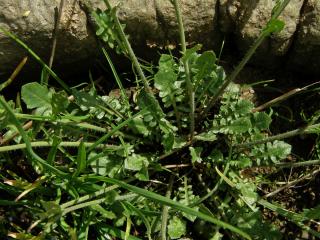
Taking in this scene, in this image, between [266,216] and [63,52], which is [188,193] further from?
[63,52]

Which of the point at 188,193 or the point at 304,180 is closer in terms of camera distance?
the point at 188,193

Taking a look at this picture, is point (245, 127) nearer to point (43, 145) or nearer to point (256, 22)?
point (256, 22)

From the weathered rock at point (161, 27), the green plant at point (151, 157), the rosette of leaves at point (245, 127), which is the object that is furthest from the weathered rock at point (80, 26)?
the rosette of leaves at point (245, 127)

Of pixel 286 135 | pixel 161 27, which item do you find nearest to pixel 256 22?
pixel 161 27

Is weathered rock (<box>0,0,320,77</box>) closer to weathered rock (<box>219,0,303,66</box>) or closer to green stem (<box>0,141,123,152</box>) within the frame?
weathered rock (<box>219,0,303,66</box>)

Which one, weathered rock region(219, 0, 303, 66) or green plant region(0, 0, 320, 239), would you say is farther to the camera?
weathered rock region(219, 0, 303, 66)

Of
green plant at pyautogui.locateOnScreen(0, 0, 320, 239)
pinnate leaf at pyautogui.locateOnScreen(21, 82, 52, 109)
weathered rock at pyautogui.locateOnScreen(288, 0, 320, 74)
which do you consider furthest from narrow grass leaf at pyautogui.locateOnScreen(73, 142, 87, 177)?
weathered rock at pyautogui.locateOnScreen(288, 0, 320, 74)

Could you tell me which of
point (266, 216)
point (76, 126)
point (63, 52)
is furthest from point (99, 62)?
point (266, 216)

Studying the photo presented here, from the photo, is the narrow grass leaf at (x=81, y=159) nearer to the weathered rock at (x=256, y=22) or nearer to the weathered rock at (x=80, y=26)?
the weathered rock at (x=80, y=26)
